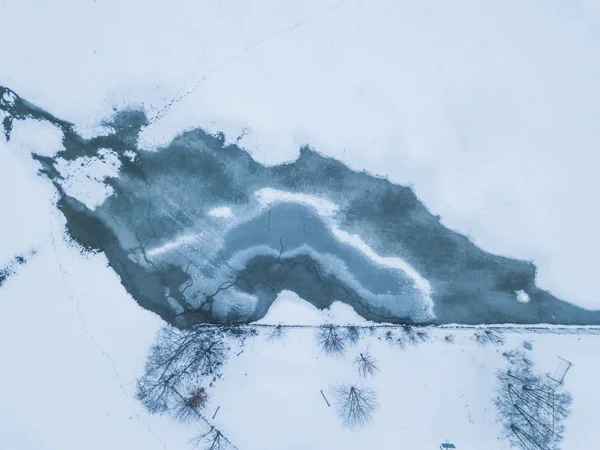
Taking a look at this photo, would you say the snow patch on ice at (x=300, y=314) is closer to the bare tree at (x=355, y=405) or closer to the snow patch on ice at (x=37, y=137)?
the bare tree at (x=355, y=405)

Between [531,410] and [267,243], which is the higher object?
[267,243]

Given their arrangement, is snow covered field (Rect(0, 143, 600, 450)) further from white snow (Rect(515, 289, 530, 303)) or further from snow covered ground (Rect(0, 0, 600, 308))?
snow covered ground (Rect(0, 0, 600, 308))

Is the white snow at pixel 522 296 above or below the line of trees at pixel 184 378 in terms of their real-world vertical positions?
above

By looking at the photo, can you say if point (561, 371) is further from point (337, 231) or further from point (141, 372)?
point (141, 372)

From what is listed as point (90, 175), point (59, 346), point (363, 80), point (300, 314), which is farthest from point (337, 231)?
point (59, 346)

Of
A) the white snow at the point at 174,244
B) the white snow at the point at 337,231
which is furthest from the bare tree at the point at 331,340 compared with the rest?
the white snow at the point at 174,244

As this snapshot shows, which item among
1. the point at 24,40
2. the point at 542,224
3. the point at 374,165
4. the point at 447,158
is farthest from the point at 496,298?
the point at 24,40

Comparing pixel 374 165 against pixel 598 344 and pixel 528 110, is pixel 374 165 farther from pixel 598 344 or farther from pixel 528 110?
pixel 598 344
